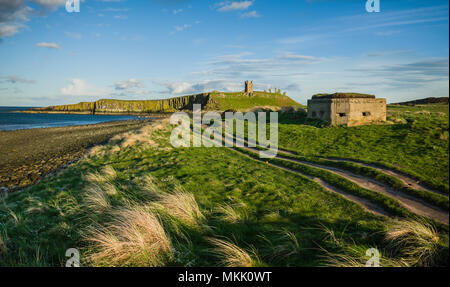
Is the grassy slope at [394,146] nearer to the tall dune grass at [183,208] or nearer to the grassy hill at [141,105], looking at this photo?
the tall dune grass at [183,208]

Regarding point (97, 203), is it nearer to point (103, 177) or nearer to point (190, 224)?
point (190, 224)

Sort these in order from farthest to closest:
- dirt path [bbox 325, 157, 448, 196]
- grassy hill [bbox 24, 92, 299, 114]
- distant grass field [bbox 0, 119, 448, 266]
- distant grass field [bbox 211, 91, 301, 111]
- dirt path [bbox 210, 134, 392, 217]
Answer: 1. grassy hill [bbox 24, 92, 299, 114]
2. distant grass field [bbox 211, 91, 301, 111]
3. dirt path [bbox 325, 157, 448, 196]
4. dirt path [bbox 210, 134, 392, 217]
5. distant grass field [bbox 0, 119, 448, 266]

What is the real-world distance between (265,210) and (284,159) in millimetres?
9083

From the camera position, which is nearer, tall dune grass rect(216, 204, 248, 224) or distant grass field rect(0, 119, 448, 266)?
distant grass field rect(0, 119, 448, 266)

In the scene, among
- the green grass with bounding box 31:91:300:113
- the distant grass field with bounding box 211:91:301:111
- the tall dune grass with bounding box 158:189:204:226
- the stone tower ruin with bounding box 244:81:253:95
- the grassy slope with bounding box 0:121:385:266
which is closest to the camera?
the grassy slope with bounding box 0:121:385:266

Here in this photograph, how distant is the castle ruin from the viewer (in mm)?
27453

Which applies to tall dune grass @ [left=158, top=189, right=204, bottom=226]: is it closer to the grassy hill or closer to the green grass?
the green grass

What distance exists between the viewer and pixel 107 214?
8.08 m

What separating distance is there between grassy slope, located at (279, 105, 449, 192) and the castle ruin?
1.94 meters

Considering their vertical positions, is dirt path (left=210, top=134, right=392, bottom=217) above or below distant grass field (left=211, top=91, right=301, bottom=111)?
below

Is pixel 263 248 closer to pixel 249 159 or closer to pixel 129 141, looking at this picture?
pixel 249 159

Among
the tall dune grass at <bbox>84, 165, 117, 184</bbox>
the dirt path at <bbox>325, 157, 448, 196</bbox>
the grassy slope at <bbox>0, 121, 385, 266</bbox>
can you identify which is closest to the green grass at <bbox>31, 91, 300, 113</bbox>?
Answer: the tall dune grass at <bbox>84, 165, 117, 184</bbox>

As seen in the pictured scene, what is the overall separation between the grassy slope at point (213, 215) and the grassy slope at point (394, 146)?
412cm
